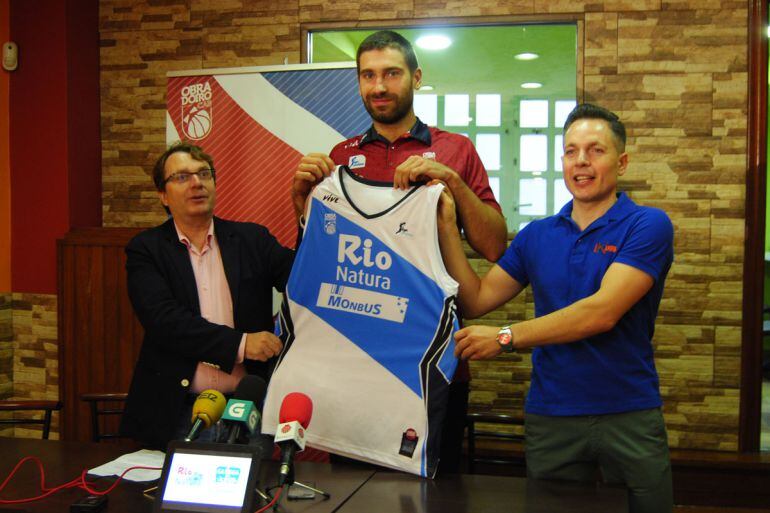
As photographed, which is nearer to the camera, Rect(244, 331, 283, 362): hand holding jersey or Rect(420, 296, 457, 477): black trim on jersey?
Rect(420, 296, 457, 477): black trim on jersey

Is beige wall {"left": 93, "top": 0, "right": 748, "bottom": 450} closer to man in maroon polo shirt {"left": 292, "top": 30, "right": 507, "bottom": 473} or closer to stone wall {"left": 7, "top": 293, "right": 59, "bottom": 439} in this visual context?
man in maroon polo shirt {"left": 292, "top": 30, "right": 507, "bottom": 473}

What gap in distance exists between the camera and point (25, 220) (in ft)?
13.6

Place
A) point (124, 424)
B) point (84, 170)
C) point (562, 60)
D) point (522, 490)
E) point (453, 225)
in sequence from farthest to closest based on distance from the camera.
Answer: point (84, 170) → point (562, 60) → point (124, 424) → point (453, 225) → point (522, 490)

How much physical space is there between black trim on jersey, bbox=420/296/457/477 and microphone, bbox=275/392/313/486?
41 cm

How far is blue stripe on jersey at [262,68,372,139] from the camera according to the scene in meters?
3.32

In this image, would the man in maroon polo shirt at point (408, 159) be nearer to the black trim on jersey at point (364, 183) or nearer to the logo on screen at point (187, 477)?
the black trim on jersey at point (364, 183)

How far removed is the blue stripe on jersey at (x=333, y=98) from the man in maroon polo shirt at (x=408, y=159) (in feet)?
2.75

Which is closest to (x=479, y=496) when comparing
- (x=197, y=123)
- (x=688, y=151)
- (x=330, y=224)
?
(x=330, y=224)

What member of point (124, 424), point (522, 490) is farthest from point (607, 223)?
point (124, 424)

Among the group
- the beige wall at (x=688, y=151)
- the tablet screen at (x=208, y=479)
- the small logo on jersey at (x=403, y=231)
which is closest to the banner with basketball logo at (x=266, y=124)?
Answer: the beige wall at (x=688, y=151)

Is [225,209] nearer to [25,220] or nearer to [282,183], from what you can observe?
[282,183]

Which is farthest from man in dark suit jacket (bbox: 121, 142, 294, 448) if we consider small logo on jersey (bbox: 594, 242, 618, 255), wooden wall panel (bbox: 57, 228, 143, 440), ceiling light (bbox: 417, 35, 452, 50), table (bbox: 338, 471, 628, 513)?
ceiling light (bbox: 417, 35, 452, 50)

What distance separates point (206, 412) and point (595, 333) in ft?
3.47

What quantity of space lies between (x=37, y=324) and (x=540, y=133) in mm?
3232
